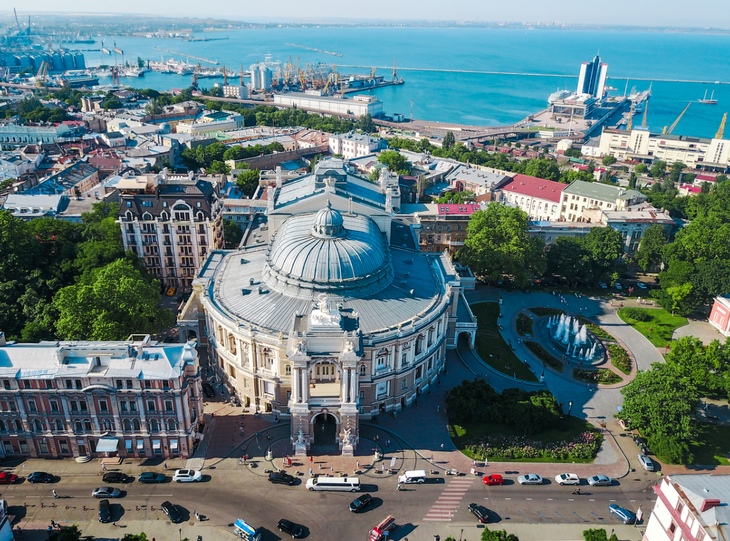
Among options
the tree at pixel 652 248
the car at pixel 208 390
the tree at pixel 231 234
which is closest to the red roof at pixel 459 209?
the tree at pixel 652 248

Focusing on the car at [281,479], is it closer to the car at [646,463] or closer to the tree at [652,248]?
the car at [646,463]

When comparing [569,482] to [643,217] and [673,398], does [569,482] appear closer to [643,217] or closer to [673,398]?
[673,398]

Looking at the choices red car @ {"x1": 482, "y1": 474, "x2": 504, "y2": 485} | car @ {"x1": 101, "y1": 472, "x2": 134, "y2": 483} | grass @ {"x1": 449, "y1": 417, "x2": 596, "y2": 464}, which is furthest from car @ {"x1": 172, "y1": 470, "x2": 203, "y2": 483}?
red car @ {"x1": 482, "y1": 474, "x2": 504, "y2": 485}

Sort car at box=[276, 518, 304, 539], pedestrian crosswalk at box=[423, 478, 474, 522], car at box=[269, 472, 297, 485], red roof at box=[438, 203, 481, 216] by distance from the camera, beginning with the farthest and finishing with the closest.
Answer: red roof at box=[438, 203, 481, 216], car at box=[269, 472, 297, 485], pedestrian crosswalk at box=[423, 478, 474, 522], car at box=[276, 518, 304, 539]

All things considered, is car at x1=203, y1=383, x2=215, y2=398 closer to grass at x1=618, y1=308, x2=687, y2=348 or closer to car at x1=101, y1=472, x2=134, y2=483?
car at x1=101, y1=472, x2=134, y2=483

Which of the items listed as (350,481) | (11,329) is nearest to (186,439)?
(350,481)

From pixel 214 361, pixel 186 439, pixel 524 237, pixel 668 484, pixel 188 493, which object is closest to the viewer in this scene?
pixel 668 484
